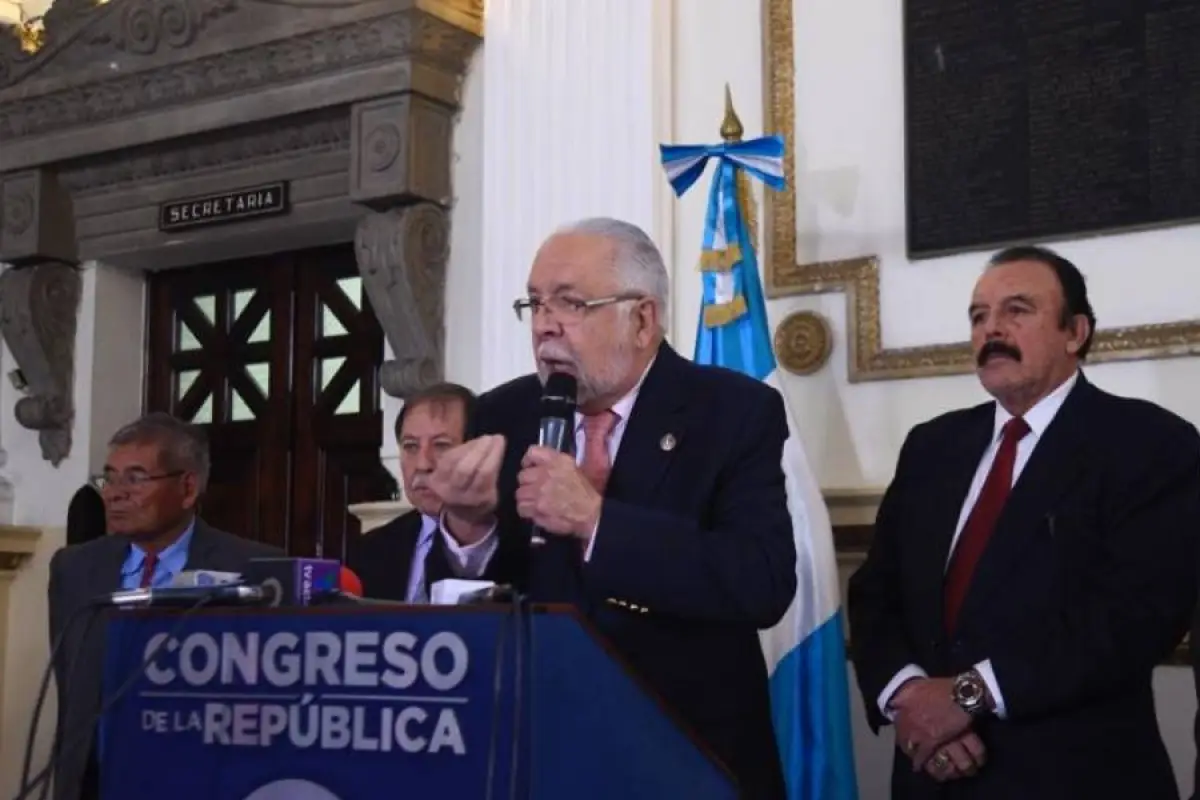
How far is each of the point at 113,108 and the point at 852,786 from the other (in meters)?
3.61

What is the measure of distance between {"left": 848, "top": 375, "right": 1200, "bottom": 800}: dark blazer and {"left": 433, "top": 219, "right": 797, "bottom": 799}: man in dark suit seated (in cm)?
67

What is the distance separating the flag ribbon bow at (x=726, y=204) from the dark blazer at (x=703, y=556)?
1735mm

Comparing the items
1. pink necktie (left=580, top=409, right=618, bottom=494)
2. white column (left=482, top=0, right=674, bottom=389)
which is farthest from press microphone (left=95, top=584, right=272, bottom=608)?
white column (left=482, top=0, right=674, bottom=389)

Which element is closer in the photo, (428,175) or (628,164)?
(628,164)

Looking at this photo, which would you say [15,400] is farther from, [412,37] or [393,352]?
[412,37]

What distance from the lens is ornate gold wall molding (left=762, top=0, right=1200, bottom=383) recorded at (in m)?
3.76

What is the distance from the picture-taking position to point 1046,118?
157 inches

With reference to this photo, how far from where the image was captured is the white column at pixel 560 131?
4.67m

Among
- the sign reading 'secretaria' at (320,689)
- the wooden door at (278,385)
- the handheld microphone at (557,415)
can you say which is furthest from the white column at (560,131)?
the sign reading 'secretaria' at (320,689)

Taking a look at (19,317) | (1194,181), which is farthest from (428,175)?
(1194,181)

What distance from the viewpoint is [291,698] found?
65.0 inches

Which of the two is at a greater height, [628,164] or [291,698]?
[628,164]

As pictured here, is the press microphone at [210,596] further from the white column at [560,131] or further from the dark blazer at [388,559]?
the white column at [560,131]

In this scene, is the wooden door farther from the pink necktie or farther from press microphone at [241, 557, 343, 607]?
press microphone at [241, 557, 343, 607]
